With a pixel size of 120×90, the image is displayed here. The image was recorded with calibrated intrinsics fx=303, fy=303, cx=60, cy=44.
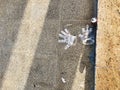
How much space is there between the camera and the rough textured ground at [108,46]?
15.2ft

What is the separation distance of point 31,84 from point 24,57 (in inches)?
20.3

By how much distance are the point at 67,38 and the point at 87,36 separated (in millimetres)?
354

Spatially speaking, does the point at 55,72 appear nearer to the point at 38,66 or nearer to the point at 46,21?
the point at 38,66

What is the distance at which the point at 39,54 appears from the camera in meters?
5.31

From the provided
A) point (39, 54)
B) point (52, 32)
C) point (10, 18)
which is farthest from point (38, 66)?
point (10, 18)

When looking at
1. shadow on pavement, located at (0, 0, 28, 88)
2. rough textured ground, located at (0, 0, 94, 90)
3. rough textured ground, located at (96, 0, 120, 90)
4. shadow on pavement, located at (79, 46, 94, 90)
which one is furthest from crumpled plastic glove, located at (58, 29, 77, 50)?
shadow on pavement, located at (0, 0, 28, 88)

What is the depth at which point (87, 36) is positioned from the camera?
5.30 m

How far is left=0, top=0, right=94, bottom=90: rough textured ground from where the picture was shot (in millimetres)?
5090

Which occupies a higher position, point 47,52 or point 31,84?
point 47,52

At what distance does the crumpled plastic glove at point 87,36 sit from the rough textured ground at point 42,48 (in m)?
0.09

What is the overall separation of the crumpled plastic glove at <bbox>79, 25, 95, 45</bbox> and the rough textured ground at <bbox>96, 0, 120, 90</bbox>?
349mm

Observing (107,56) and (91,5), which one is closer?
(107,56)

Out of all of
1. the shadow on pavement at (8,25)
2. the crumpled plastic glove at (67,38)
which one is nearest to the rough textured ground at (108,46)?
the crumpled plastic glove at (67,38)

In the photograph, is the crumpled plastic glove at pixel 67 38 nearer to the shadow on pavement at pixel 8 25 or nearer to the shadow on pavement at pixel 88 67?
the shadow on pavement at pixel 88 67
